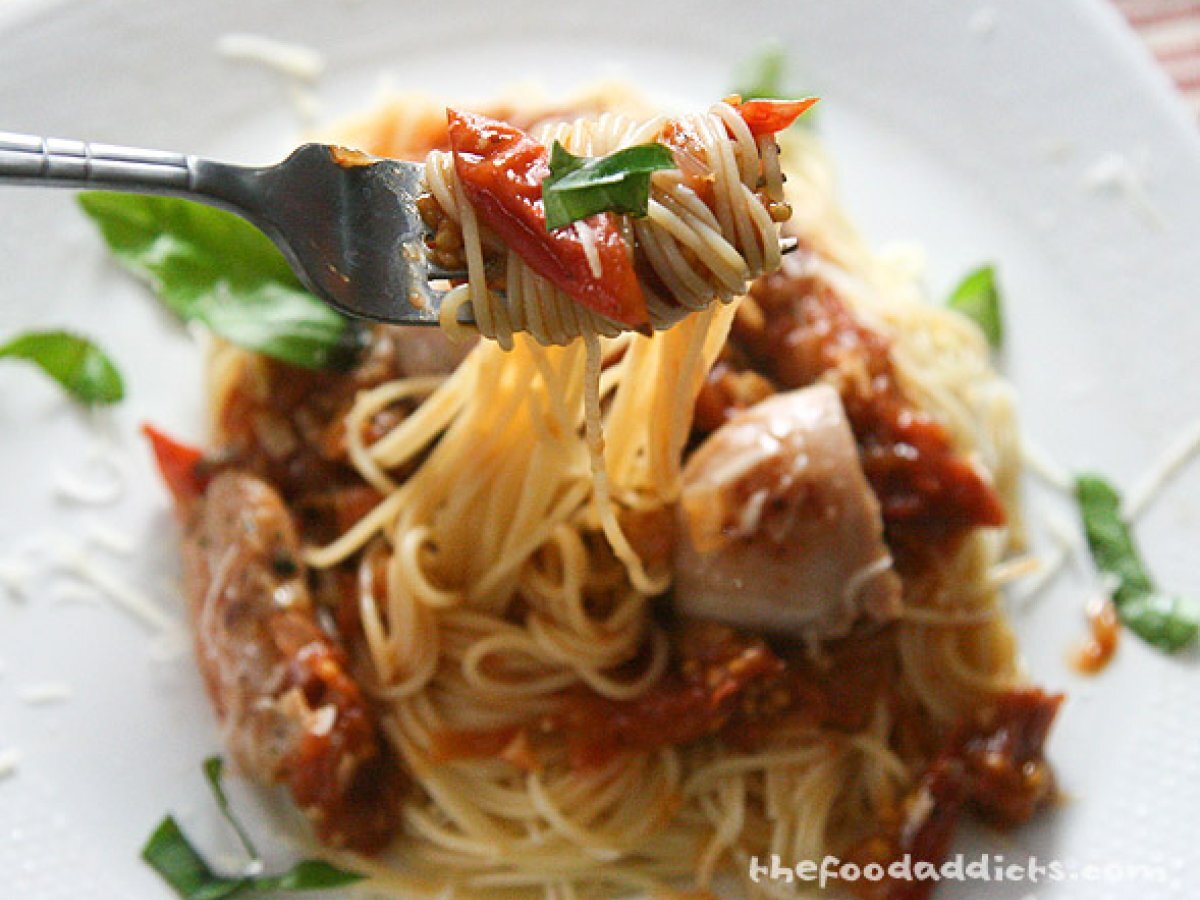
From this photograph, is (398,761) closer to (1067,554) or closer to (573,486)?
(573,486)

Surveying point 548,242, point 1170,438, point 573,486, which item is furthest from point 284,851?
point 1170,438

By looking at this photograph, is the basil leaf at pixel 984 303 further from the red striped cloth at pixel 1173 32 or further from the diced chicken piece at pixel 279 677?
the diced chicken piece at pixel 279 677

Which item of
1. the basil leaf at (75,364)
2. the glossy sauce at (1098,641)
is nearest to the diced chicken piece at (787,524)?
the glossy sauce at (1098,641)

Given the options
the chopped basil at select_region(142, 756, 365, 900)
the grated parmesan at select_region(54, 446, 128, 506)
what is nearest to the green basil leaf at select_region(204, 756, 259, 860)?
the chopped basil at select_region(142, 756, 365, 900)

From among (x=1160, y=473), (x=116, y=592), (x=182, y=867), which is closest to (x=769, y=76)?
(x=1160, y=473)

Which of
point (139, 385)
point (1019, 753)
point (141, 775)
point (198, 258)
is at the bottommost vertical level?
point (1019, 753)

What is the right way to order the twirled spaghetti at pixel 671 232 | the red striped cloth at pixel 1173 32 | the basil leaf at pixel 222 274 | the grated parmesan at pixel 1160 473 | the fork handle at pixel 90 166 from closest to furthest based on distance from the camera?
the fork handle at pixel 90 166 → the twirled spaghetti at pixel 671 232 → the basil leaf at pixel 222 274 → the grated parmesan at pixel 1160 473 → the red striped cloth at pixel 1173 32

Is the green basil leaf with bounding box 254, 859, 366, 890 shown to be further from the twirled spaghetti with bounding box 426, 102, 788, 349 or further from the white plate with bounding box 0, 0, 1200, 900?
the twirled spaghetti with bounding box 426, 102, 788, 349
